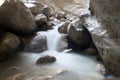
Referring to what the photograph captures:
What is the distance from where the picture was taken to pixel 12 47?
5.97 m

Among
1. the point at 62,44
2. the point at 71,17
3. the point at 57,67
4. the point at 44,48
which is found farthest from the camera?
the point at 71,17

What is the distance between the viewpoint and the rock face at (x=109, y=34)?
479 centimetres

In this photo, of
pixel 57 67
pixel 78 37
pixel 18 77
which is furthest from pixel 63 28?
pixel 18 77

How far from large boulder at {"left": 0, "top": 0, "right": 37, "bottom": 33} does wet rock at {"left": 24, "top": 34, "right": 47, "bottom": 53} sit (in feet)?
1.32

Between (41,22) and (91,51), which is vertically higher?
(41,22)

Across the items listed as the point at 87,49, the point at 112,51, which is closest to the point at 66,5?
the point at 87,49

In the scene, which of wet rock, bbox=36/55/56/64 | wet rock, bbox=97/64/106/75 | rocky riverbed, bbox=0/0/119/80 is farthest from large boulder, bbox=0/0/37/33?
wet rock, bbox=97/64/106/75

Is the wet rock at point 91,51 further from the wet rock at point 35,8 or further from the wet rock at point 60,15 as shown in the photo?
the wet rock at point 60,15

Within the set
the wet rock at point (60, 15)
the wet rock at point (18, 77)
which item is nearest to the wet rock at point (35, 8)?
the wet rock at point (60, 15)

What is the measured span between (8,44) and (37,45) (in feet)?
2.53

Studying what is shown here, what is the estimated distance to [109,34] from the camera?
5.12m

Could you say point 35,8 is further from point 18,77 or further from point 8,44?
point 18,77

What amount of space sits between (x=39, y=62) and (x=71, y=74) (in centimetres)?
86

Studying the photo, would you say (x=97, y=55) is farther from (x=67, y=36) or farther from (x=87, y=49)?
(x=67, y=36)
